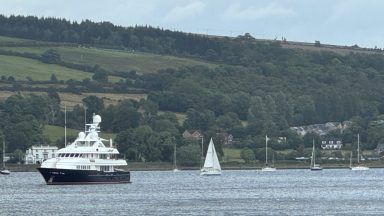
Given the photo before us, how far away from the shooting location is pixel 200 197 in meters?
139

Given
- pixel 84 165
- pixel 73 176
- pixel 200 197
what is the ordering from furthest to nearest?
1. pixel 84 165
2. pixel 73 176
3. pixel 200 197

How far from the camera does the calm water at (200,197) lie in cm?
11838

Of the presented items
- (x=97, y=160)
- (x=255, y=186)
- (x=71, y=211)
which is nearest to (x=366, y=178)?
(x=255, y=186)

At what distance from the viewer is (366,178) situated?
196m

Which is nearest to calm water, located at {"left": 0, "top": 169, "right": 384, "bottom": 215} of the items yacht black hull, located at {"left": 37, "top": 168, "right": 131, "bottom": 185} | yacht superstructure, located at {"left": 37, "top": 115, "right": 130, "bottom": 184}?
yacht black hull, located at {"left": 37, "top": 168, "right": 131, "bottom": 185}

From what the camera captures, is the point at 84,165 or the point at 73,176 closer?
the point at 73,176

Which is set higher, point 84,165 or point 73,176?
point 84,165

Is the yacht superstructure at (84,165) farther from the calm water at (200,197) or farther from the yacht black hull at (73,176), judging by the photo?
the calm water at (200,197)

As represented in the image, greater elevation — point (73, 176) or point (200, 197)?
point (73, 176)

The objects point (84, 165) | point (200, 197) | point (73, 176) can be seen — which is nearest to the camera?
point (200, 197)

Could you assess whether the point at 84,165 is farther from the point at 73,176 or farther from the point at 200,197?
the point at 200,197

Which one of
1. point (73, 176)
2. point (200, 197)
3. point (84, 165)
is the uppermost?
point (84, 165)

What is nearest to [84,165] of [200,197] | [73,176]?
[73,176]

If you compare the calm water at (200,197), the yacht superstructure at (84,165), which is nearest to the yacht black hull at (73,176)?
the yacht superstructure at (84,165)
